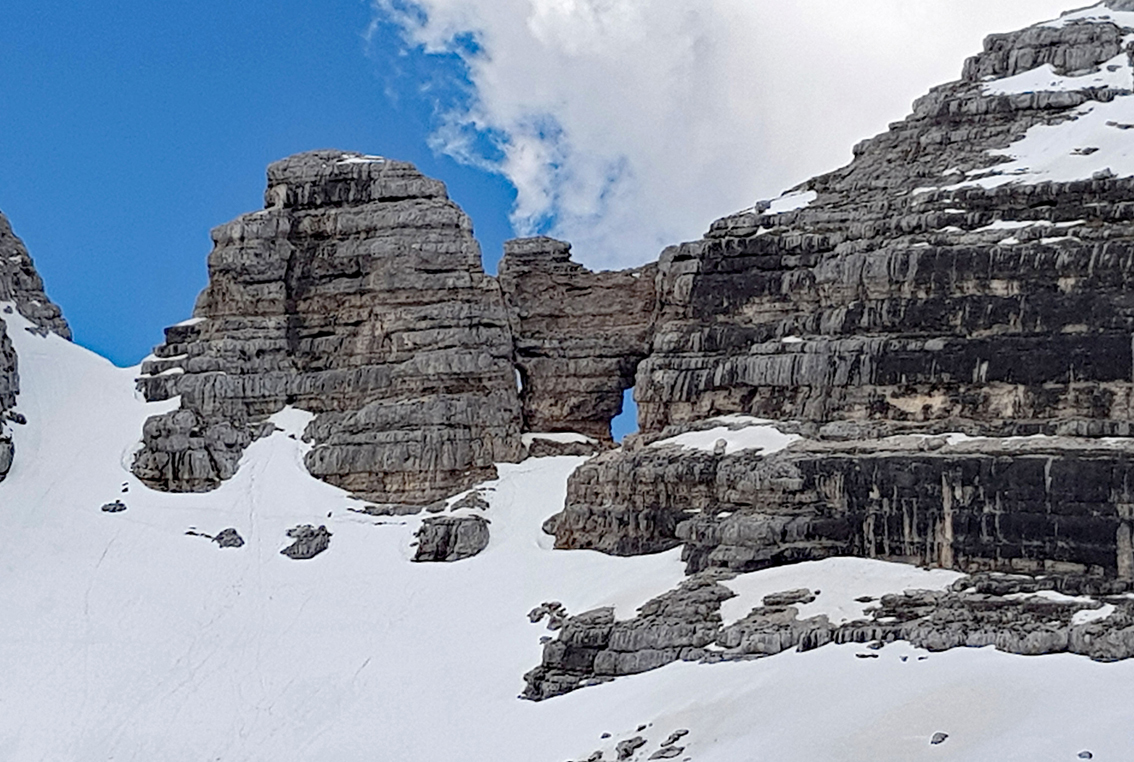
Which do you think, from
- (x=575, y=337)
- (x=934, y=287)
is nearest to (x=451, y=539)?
(x=575, y=337)

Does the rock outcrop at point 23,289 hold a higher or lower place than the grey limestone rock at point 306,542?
higher

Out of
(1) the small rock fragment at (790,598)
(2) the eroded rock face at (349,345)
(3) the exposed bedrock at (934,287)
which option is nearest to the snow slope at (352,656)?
(1) the small rock fragment at (790,598)

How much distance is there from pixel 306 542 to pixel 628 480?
1634 cm

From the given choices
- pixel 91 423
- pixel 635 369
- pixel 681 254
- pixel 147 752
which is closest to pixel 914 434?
pixel 681 254

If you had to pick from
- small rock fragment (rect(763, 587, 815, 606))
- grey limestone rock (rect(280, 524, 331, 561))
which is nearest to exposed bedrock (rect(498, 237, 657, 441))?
grey limestone rock (rect(280, 524, 331, 561))

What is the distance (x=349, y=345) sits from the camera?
8200 cm

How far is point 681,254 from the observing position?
243 feet

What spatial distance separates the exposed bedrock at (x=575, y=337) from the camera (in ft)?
268

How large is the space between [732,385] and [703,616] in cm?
1501

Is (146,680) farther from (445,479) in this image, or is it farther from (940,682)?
(940,682)

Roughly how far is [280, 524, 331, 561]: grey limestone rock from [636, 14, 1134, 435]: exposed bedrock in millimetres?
16755

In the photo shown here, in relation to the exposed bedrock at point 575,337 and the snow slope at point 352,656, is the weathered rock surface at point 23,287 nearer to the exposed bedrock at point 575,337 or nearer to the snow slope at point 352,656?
the snow slope at point 352,656

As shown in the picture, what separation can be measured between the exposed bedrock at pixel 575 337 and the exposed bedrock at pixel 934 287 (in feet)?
18.7

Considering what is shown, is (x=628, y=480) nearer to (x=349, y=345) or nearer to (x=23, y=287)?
(x=349, y=345)
